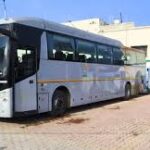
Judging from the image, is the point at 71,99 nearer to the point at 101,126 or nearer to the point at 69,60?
the point at 69,60

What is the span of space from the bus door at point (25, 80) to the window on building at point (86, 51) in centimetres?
371

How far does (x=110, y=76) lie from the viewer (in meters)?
21.7

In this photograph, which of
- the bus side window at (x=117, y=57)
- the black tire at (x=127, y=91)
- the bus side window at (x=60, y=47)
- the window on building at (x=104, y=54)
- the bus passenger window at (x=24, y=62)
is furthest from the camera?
the black tire at (x=127, y=91)

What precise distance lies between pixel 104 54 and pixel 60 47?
511cm

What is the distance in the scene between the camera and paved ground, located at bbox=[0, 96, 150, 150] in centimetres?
1050

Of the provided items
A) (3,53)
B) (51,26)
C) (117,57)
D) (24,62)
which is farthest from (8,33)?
(117,57)

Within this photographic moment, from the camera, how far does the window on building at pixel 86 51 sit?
17828 mm

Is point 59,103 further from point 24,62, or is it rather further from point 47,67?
point 24,62

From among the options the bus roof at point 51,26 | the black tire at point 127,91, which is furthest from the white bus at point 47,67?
the black tire at point 127,91

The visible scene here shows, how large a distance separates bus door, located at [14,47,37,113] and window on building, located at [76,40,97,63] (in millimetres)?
3711

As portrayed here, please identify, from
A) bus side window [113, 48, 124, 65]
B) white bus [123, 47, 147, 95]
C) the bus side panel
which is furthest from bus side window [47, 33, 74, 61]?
white bus [123, 47, 147, 95]

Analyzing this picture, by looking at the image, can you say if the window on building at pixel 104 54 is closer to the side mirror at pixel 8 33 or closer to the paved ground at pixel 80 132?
the paved ground at pixel 80 132

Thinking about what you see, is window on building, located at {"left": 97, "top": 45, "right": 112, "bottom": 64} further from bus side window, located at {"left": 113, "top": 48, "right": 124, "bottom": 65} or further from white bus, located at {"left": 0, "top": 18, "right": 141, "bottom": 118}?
bus side window, located at {"left": 113, "top": 48, "right": 124, "bottom": 65}

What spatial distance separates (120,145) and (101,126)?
9.99ft
